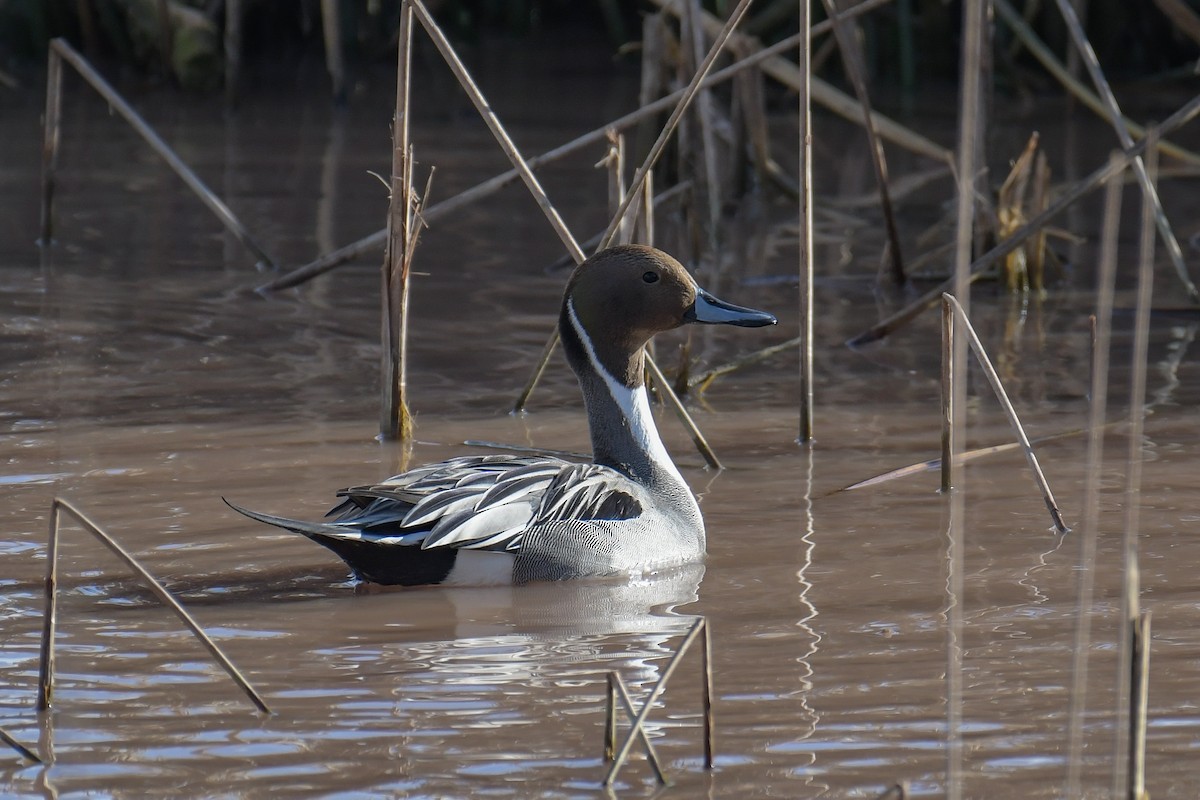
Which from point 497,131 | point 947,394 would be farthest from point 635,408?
point 497,131

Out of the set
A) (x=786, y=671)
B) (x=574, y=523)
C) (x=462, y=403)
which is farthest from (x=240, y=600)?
(x=462, y=403)

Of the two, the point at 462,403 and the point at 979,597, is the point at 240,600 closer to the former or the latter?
the point at 979,597

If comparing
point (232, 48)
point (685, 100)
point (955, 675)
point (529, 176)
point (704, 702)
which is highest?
point (232, 48)

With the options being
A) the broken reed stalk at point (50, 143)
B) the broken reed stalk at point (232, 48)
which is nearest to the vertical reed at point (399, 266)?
the broken reed stalk at point (50, 143)

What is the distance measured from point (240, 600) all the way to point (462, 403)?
2277mm

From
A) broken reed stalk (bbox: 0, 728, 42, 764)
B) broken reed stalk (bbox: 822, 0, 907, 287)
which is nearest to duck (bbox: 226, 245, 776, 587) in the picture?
broken reed stalk (bbox: 0, 728, 42, 764)

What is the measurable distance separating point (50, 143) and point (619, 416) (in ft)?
15.5

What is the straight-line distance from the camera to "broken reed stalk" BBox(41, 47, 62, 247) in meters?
8.72

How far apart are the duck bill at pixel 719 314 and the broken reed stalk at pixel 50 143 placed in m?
4.31

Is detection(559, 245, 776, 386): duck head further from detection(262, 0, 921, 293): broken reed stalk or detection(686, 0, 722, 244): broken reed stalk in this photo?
detection(686, 0, 722, 244): broken reed stalk

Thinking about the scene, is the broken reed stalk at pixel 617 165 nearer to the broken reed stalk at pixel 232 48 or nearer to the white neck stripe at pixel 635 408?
the white neck stripe at pixel 635 408

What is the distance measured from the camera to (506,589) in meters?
4.81

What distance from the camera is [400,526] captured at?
457 centimetres

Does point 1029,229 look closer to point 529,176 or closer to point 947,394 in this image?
point 947,394
